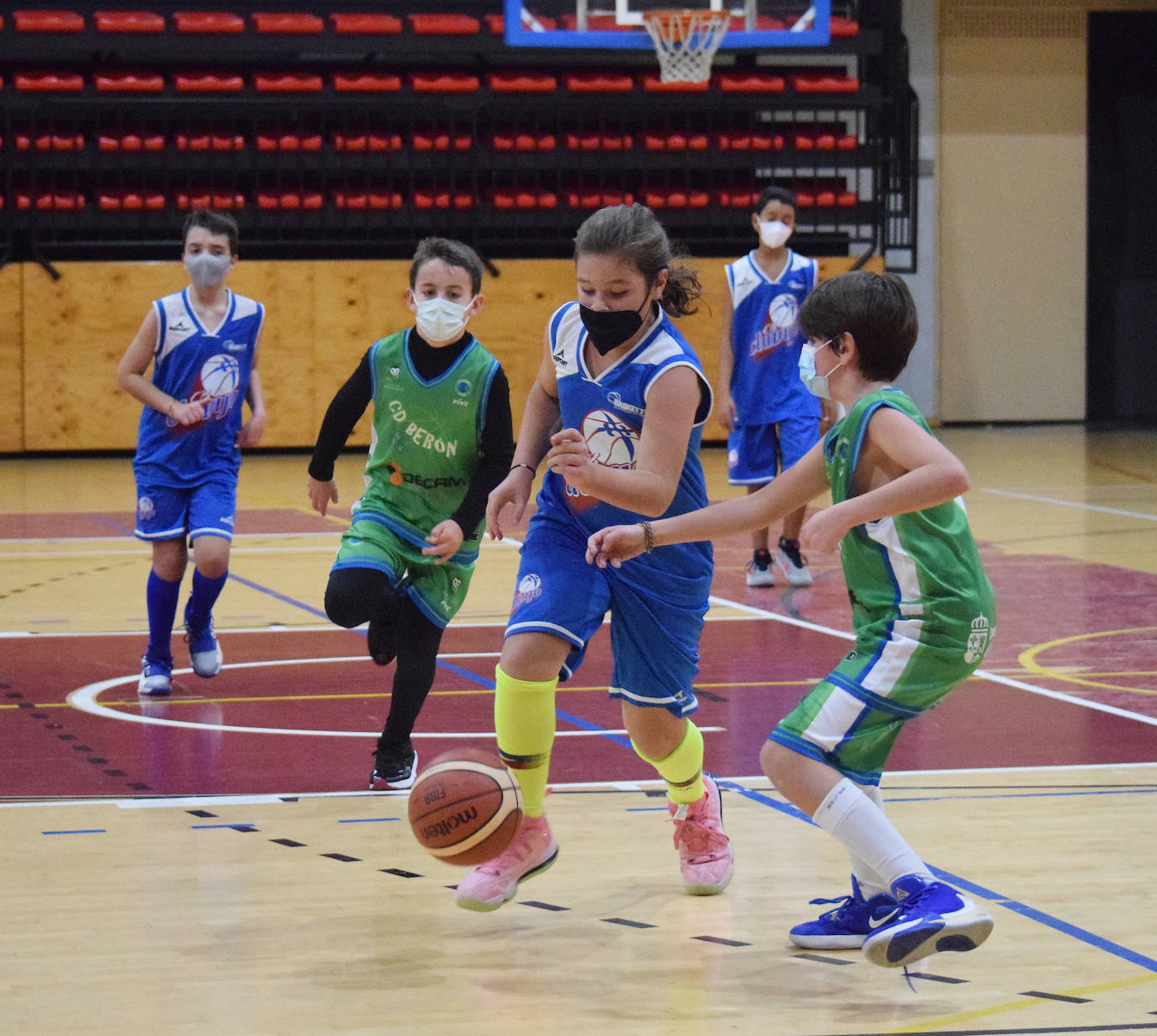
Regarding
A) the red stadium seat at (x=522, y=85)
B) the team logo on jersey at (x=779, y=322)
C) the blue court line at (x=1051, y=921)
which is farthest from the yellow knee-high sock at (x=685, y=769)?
the red stadium seat at (x=522, y=85)

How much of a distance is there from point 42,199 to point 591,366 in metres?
12.6

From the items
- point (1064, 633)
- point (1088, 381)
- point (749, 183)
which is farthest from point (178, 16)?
point (1064, 633)

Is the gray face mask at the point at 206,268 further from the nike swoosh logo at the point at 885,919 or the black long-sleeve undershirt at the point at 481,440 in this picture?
the nike swoosh logo at the point at 885,919

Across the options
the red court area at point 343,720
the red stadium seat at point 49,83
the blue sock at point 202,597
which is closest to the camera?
the red court area at point 343,720

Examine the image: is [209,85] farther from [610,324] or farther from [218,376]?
[610,324]

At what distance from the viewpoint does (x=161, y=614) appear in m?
6.06

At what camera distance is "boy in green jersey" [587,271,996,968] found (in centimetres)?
322

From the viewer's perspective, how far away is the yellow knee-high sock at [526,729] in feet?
12.2

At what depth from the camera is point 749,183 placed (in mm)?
16984

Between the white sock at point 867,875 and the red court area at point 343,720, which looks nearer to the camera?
the white sock at point 867,875

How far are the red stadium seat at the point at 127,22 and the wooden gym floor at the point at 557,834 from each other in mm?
9213

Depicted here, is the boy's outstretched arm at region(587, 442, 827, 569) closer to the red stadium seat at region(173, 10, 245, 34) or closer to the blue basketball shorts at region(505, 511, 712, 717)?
the blue basketball shorts at region(505, 511, 712, 717)

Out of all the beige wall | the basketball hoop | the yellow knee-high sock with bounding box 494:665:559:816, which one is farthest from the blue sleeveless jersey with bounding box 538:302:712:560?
the beige wall


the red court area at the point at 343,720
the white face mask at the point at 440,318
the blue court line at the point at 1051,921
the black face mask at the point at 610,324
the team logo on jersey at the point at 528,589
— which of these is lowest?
the blue court line at the point at 1051,921
